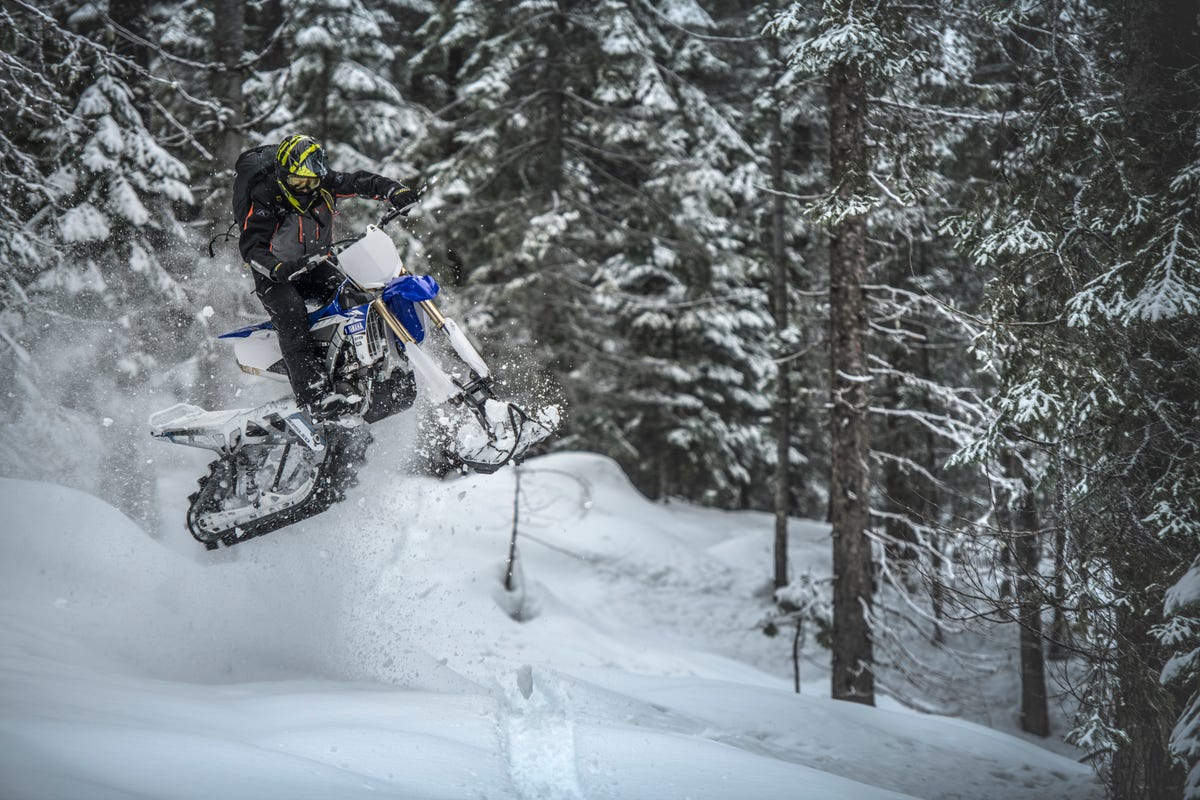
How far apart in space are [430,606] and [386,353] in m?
5.14

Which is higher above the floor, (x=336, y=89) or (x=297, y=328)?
(x=336, y=89)

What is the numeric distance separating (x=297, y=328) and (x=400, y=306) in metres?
0.80

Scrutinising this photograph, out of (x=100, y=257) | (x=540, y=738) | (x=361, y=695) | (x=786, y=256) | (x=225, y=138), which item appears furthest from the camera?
(x=786, y=256)

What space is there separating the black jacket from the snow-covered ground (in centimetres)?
248

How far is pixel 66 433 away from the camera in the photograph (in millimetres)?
8242

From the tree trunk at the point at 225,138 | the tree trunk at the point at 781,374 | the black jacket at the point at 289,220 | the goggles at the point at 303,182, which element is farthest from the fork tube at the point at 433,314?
the tree trunk at the point at 781,374

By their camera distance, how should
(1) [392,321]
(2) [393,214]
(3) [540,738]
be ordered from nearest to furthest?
(3) [540,738] → (2) [393,214] → (1) [392,321]

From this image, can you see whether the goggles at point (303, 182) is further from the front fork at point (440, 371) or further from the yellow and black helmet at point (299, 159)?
the front fork at point (440, 371)

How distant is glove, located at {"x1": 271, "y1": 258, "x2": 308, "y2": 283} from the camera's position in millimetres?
5730

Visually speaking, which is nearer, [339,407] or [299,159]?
[299,159]

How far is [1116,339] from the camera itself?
19.1ft

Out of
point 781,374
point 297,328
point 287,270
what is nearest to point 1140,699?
point 297,328

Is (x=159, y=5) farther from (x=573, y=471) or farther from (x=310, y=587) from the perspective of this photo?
(x=310, y=587)

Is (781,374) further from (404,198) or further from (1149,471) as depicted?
(404,198)
